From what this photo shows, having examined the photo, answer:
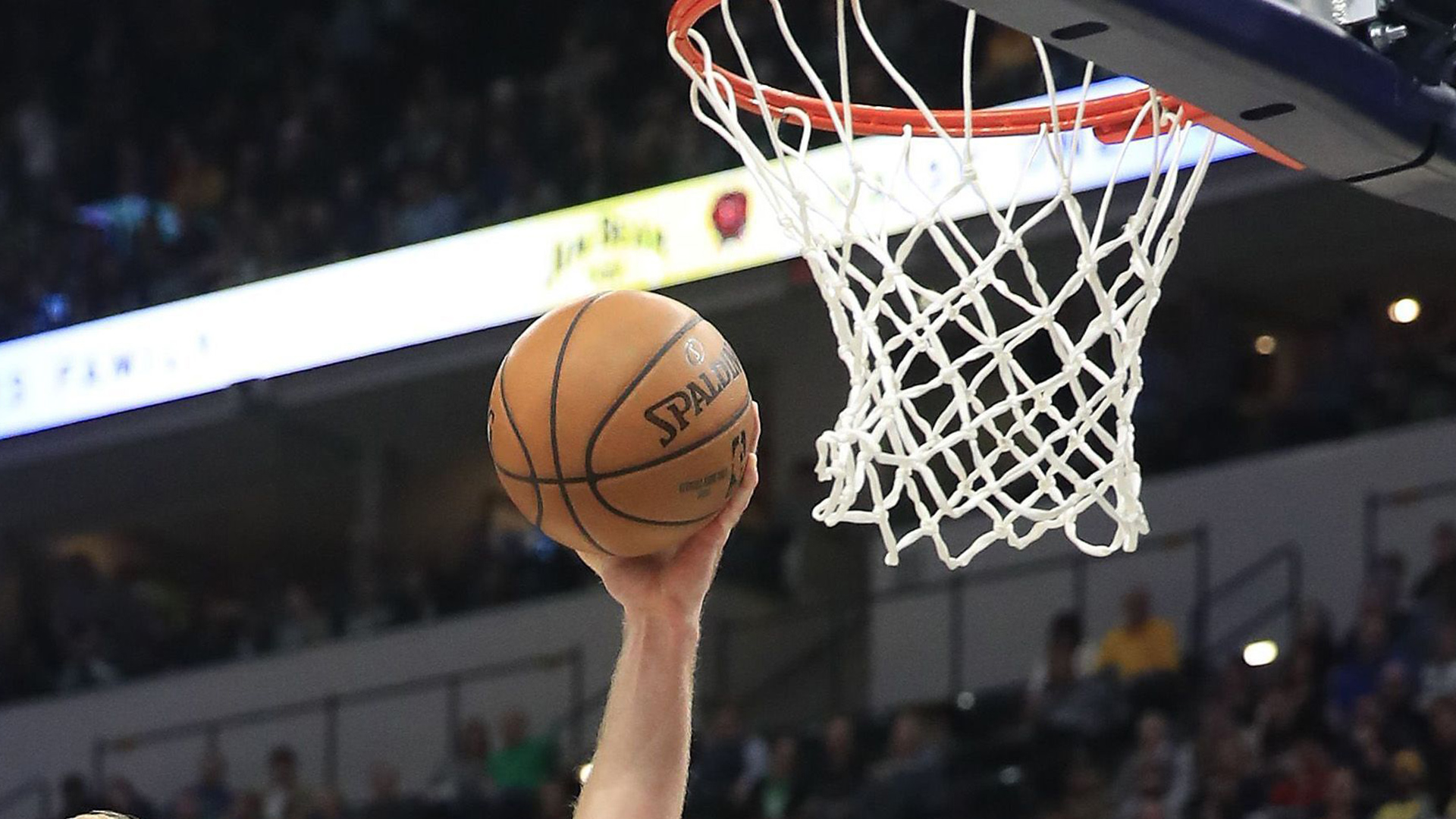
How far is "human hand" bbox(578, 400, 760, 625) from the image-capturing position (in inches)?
78.7

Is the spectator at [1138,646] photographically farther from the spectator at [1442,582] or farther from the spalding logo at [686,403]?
the spalding logo at [686,403]

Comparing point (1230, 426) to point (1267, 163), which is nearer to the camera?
point (1267, 163)

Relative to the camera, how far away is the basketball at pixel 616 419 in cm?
226

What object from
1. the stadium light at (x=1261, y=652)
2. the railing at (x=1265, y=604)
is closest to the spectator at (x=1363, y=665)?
the stadium light at (x=1261, y=652)

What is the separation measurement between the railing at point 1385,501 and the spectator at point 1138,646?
32.8 inches

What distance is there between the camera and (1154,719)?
22.5 feet

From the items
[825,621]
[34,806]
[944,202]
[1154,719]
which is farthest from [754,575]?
[944,202]

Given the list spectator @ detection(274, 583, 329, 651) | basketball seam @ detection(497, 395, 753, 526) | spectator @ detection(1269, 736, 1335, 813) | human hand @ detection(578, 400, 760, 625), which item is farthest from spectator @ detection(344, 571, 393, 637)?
human hand @ detection(578, 400, 760, 625)

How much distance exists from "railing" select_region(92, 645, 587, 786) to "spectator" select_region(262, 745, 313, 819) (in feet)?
1.74

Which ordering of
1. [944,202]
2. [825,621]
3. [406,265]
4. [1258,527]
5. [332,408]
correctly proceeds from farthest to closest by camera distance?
[332,408] → [825,621] → [406,265] → [1258,527] → [944,202]

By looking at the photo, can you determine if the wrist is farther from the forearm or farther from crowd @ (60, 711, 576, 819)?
crowd @ (60, 711, 576, 819)

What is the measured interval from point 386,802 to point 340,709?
1504 mm

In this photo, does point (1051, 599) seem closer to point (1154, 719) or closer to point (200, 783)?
point (1154, 719)

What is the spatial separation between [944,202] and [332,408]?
26.8ft
